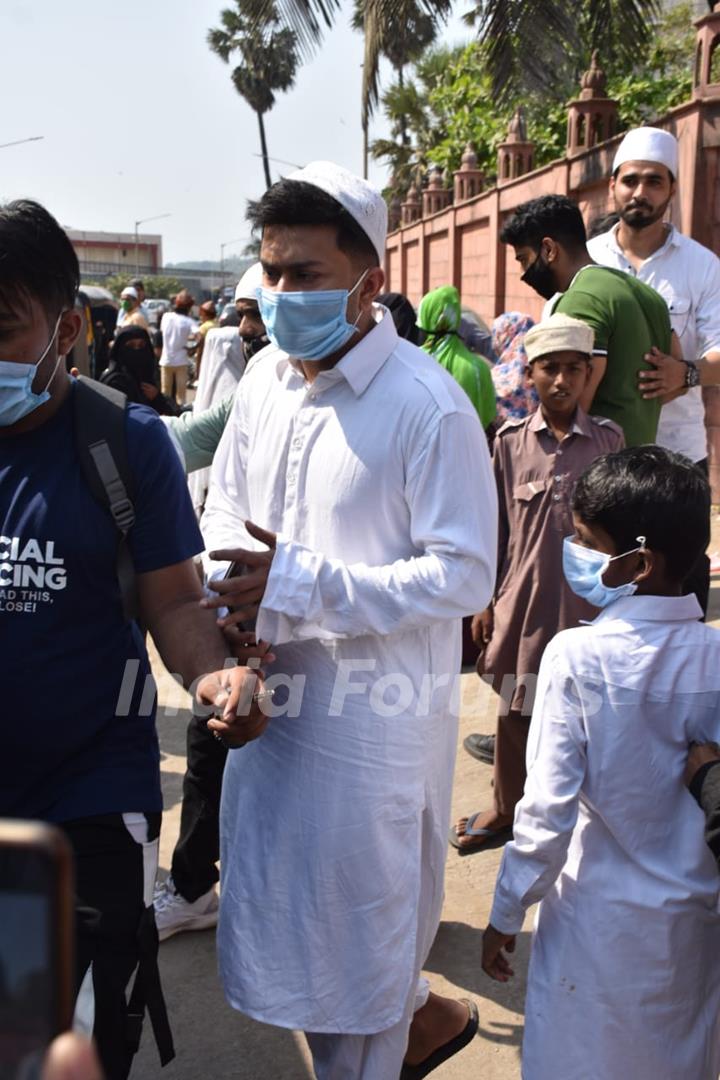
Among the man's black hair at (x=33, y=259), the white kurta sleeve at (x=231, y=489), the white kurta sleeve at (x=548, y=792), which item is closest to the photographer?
the man's black hair at (x=33, y=259)

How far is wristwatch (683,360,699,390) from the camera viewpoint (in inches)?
145

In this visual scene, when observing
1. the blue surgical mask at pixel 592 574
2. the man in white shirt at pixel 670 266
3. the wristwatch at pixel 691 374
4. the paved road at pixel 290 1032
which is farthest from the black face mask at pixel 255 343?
the blue surgical mask at pixel 592 574

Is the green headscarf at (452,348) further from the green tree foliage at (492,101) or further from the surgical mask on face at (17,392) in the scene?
the green tree foliage at (492,101)

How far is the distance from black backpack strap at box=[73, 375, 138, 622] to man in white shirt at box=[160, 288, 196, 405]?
542 inches

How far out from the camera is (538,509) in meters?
3.50

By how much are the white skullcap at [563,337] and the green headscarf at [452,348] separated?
2.16 meters

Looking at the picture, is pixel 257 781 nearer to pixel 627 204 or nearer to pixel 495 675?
pixel 495 675

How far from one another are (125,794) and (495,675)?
1898 mm

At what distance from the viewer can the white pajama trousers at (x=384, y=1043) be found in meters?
2.33

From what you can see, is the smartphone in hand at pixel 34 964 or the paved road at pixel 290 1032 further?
the paved road at pixel 290 1032

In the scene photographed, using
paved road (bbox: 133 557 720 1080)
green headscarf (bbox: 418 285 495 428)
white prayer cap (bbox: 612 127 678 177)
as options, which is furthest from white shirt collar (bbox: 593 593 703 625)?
green headscarf (bbox: 418 285 495 428)

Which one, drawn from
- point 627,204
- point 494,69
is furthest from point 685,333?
point 494,69

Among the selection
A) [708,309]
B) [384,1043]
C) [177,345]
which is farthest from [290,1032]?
[177,345]

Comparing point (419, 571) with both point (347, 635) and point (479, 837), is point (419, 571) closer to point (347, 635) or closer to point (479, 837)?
point (347, 635)
